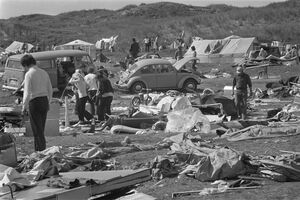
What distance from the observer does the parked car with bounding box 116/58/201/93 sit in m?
A: 27.1

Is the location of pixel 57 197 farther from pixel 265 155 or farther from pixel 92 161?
pixel 265 155

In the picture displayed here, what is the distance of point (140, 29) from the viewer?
68000 mm

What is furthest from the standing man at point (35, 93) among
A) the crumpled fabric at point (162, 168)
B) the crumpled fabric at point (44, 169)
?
the crumpled fabric at point (162, 168)

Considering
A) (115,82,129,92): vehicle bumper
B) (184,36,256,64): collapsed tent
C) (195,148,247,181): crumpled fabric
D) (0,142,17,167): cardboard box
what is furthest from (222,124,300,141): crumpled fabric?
(184,36,256,64): collapsed tent

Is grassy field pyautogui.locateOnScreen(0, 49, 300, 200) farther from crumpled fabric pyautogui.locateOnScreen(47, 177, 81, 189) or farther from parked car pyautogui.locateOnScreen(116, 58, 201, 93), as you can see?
parked car pyautogui.locateOnScreen(116, 58, 201, 93)

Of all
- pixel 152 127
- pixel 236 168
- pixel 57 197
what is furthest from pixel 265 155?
pixel 152 127

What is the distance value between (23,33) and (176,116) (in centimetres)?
5842

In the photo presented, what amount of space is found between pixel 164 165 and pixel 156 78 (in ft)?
57.8

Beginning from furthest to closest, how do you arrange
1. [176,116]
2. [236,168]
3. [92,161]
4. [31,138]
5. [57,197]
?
[176,116] → [31,138] → [92,161] → [236,168] → [57,197]

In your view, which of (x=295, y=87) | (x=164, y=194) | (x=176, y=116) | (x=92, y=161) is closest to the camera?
(x=164, y=194)

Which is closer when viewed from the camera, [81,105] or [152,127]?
[152,127]

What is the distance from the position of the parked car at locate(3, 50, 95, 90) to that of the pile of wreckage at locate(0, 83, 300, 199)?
1143 cm

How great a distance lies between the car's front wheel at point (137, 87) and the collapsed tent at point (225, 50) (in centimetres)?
1504

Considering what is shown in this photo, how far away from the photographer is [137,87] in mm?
27078
